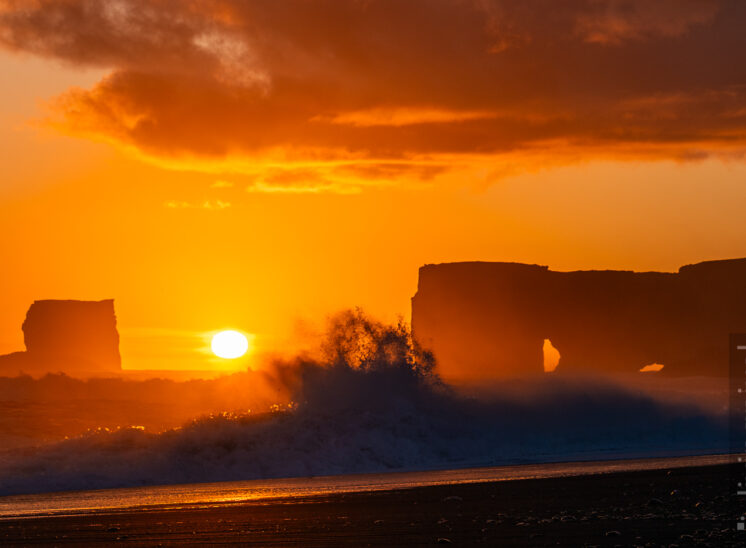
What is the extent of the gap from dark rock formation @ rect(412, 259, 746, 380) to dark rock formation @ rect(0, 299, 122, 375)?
5253 cm

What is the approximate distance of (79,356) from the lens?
149m

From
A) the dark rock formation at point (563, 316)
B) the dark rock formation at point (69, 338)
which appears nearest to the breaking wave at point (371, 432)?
the dark rock formation at point (563, 316)

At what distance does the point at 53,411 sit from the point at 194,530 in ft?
142

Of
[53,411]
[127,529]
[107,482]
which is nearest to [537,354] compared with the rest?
[53,411]

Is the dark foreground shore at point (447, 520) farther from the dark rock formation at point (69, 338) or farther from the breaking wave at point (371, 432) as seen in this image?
the dark rock formation at point (69, 338)

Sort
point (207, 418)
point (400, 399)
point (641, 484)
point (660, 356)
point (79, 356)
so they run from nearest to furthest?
point (641, 484) < point (207, 418) < point (400, 399) < point (660, 356) < point (79, 356)

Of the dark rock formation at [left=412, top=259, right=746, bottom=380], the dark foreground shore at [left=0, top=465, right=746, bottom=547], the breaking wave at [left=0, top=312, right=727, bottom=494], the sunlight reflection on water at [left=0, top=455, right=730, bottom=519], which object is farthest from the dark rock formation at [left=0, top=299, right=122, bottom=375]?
the dark foreground shore at [left=0, top=465, right=746, bottom=547]

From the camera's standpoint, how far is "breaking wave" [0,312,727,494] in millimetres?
31375

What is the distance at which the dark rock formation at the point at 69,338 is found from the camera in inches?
5827

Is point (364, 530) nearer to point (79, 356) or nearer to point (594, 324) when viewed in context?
point (594, 324)

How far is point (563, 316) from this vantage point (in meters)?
111

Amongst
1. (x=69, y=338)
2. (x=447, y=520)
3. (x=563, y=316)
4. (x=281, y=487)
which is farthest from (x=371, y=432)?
(x=69, y=338)

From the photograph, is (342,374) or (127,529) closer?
(127,529)

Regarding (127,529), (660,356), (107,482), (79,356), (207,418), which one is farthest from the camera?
(79,356)
